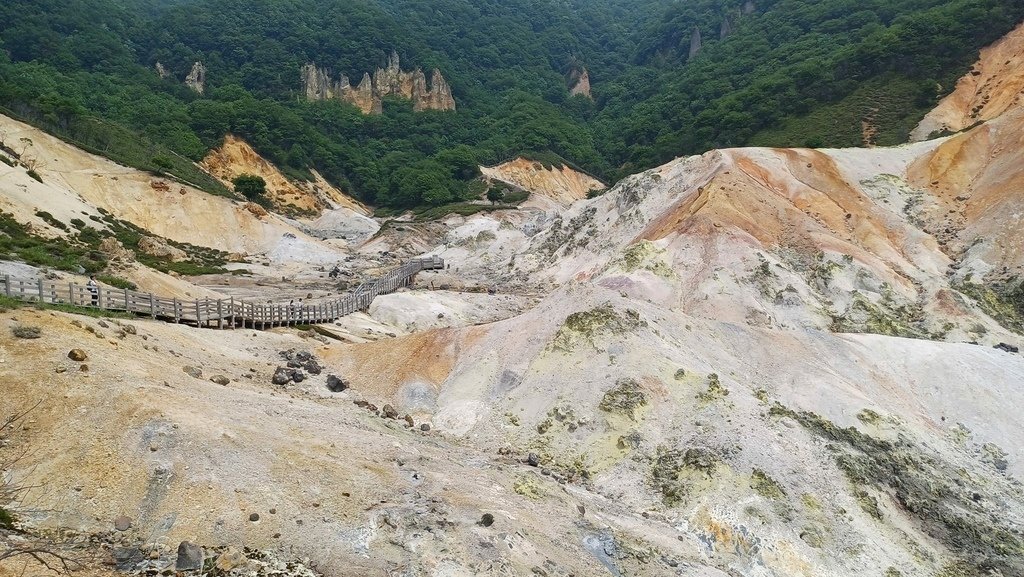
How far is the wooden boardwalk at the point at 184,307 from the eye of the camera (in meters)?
22.8

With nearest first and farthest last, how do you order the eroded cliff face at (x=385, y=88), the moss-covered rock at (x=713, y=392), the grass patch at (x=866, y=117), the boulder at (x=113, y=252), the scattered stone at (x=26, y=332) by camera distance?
the scattered stone at (x=26, y=332), the moss-covered rock at (x=713, y=392), the boulder at (x=113, y=252), the grass patch at (x=866, y=117), the eroded cliff face at (x=385, y=88)

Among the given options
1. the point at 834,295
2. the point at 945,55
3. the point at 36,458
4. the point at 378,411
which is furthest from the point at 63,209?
the point at 945,55

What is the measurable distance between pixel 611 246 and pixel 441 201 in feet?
171

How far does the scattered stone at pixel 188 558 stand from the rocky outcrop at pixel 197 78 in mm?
133442

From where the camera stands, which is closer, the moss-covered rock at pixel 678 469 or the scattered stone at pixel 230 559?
the scattered stone at pixel 230 559

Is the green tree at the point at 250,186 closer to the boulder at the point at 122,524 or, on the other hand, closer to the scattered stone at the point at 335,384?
the scattered stone at the point at 335,384

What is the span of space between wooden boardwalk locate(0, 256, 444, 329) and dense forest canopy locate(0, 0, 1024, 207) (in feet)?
147

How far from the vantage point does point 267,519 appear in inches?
526

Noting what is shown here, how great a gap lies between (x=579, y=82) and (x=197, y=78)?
3585 inches

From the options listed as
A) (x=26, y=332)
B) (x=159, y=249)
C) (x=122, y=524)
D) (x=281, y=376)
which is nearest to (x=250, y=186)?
(x=159, y=249)

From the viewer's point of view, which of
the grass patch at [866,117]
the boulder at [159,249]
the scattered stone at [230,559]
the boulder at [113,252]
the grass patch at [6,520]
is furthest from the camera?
the grass patch at [866,117]

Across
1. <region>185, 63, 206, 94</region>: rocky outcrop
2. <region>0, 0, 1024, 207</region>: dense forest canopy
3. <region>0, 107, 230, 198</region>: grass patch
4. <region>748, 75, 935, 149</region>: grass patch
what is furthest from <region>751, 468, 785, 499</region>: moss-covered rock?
<region>185, 63, 206, 94</region>: rocky outcrop

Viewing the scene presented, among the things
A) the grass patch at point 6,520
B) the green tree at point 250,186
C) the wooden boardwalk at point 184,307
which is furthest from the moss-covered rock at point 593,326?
the green tree at point 250,186

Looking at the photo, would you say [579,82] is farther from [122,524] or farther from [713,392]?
[122,524]
